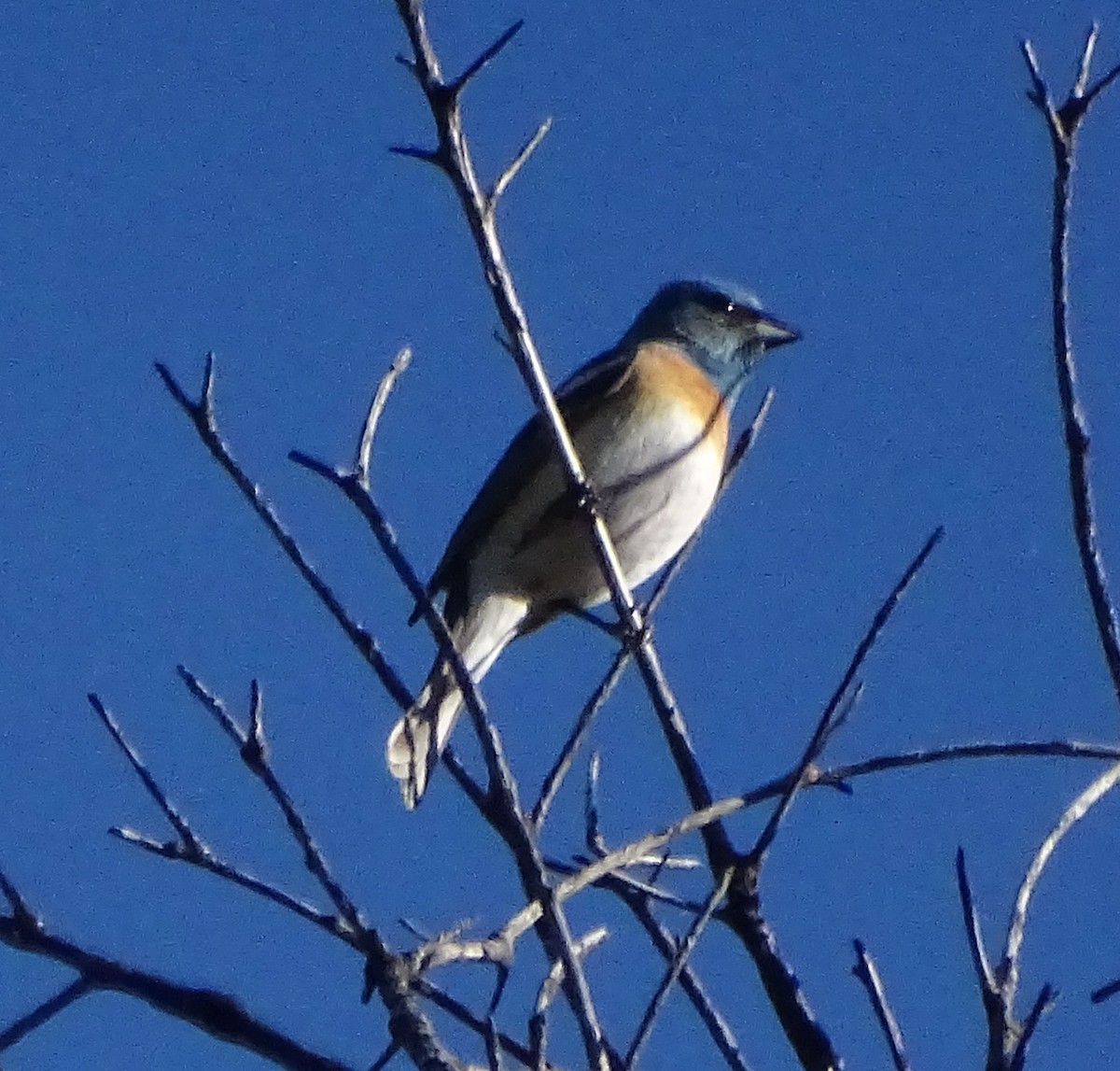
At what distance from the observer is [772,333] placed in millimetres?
8352

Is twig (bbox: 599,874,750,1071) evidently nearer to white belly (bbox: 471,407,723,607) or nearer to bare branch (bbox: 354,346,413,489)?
bare branch (bbox: 354,346,413,489)

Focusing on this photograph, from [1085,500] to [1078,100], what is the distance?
706mm

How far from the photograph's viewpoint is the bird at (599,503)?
706 centimetres

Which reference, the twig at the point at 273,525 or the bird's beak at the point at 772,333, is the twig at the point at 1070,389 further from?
the bird's beak at the point at 772,333

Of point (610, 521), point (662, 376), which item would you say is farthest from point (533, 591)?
point (662, 376)

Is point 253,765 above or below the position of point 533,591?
below

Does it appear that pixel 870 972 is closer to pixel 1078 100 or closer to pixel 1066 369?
pixel 1066 369

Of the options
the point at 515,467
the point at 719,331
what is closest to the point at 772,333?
the point at 719,331

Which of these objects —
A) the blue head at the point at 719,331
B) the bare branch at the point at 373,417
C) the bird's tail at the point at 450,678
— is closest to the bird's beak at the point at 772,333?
the blue head at the point at 719,331

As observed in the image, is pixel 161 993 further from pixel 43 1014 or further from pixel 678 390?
pixel 678 390

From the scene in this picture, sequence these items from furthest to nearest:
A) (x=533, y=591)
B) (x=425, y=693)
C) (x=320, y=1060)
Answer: (x=533, y=591), (x=425, y=693), (x=320, y=1060)

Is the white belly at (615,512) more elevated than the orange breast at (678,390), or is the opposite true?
the orange breast at (678,390)

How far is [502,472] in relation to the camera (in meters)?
7.50

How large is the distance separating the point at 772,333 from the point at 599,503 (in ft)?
6.50
